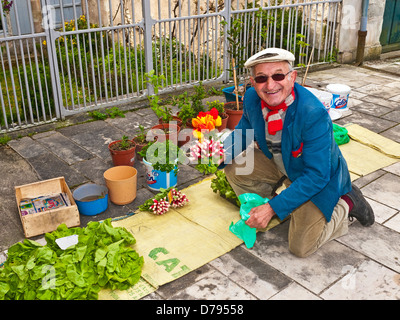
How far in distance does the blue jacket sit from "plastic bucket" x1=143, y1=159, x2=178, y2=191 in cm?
127

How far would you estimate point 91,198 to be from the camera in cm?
448

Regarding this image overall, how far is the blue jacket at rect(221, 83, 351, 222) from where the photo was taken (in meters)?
3.36

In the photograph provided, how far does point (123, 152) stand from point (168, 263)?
1.70 meters

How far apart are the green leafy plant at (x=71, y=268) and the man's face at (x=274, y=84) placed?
1.57 metres

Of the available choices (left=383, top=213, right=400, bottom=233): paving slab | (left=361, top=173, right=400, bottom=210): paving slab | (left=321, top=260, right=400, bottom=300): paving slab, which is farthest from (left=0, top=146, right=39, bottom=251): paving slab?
(left=361, top=173, right=400, bottom=210): paving slab

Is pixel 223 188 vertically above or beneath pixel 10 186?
Answer: above

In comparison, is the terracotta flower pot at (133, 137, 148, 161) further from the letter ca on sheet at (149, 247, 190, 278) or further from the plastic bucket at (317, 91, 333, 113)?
the plastic bucket at (317, 91, 333, 113)

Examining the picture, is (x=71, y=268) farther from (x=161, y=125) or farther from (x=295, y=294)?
(x=161, y=125)

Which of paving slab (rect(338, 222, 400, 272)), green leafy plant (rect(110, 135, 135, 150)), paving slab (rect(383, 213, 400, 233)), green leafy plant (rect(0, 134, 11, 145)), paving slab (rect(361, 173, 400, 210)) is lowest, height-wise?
paving slab (rect(338, 222, 400, 272))

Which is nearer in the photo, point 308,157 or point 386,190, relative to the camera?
point 308,157

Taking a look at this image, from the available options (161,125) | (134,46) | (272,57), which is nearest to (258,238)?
(272,57)

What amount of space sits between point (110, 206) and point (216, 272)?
143cm

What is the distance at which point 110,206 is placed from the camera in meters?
4.52

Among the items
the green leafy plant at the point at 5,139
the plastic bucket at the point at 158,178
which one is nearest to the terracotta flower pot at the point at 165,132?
the plastic bucket at the point at 158,178
